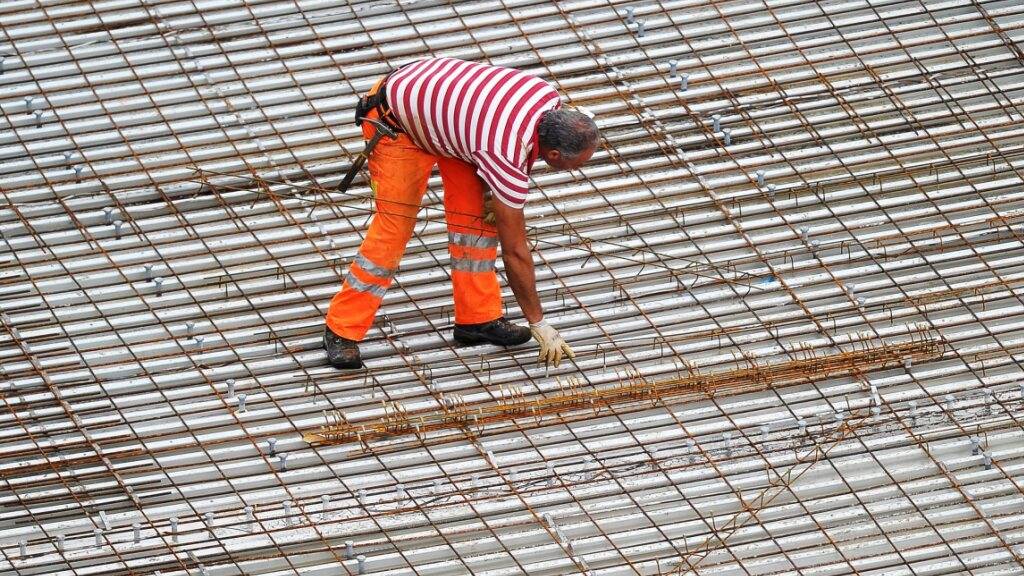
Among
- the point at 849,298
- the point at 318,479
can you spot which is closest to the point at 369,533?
the point at 318,479

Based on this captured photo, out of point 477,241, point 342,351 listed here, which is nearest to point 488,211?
point 477,241

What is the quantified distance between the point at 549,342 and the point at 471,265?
51 centimetres

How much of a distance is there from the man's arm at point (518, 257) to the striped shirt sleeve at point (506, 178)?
34 mm

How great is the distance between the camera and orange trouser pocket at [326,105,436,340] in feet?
22.6

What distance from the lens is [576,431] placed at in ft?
22.0

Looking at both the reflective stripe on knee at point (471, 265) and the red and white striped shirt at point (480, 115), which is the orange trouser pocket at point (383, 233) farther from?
the reflective stripe on knee at point (471, 265)

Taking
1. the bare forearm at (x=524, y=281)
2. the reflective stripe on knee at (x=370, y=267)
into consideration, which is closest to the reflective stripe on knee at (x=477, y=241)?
the bare forearm at (x=524, y=281)

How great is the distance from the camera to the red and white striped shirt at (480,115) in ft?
21.5

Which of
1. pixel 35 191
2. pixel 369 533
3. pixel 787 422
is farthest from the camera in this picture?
pixel 35 191

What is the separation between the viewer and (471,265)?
700 cm

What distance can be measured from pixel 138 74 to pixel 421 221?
6.35 feet

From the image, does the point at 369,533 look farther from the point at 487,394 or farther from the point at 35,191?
the point at 35,191

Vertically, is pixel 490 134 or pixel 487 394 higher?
pixel 490 134

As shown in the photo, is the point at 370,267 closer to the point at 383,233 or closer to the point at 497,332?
the point at 383,233
